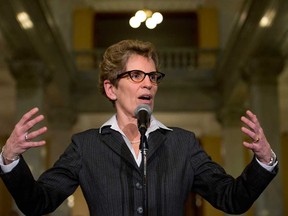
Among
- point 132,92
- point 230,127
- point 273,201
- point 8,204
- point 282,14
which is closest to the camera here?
point 132,92

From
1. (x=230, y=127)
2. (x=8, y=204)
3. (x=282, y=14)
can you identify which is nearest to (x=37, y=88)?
(x=282, y=14)

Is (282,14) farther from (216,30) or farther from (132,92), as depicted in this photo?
(216,30)

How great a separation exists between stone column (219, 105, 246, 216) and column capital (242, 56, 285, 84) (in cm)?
437

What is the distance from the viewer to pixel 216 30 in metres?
20.1

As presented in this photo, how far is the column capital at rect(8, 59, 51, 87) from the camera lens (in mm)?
12047

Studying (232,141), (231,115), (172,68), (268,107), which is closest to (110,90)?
(268,107)

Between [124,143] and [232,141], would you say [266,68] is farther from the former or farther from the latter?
[124,143]

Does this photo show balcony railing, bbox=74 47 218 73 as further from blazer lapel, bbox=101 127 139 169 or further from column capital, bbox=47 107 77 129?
blazer lapel, bbox=101 127 139 169

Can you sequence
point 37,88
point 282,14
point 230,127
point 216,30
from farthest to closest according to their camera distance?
point 216,30 < point 230,127 < point 37,88 < point 282,14

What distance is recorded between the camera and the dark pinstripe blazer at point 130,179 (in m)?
2.44

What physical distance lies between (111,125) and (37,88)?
9600mm

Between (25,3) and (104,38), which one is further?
(104,38)

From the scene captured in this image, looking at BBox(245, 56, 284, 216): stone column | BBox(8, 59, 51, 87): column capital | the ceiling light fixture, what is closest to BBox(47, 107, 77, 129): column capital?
the ceiling light fixture

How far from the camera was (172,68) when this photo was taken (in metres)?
17.7
